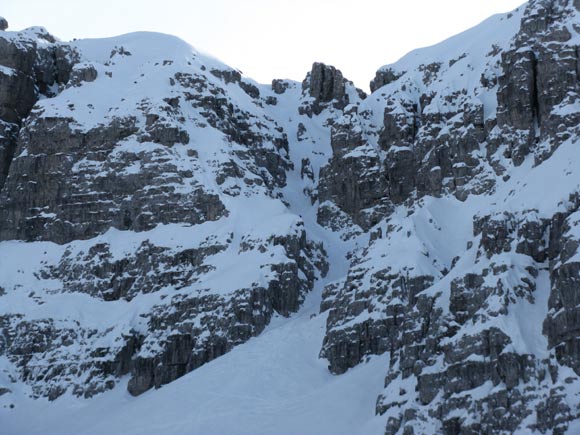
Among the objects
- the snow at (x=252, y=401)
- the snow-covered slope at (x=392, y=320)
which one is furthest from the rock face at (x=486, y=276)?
the snow at (x=252, y=401)

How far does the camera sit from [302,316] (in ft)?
609

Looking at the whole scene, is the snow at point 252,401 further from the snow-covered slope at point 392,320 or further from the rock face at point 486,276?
the rock face at point 486,276

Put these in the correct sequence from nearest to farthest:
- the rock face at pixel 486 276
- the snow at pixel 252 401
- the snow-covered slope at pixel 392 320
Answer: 1. the rock face at pixel 486 276
2. the snow-covered slope at pixel 392 320
3. the snow at pixel 252 401

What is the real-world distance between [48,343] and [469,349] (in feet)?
293

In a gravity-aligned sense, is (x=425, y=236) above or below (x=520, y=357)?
above

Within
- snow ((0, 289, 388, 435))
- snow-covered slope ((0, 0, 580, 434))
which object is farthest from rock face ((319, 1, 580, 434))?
snow ((0, 289, 388, 435))

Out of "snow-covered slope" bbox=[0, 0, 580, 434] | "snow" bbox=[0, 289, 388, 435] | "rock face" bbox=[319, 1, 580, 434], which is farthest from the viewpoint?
"snow" bbox=[0, 289, 388, 435]

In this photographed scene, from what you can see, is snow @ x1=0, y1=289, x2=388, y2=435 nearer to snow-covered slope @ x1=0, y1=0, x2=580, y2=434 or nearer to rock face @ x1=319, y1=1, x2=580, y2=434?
snow-covered slope @ x1=0, y1=0, x2=580, y2=434

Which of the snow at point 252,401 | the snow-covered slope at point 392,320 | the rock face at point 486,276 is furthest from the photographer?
the snow at point 252,401

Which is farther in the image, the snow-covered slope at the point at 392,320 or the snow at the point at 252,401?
the snow at the point at 252,401

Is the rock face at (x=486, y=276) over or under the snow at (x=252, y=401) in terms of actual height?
over

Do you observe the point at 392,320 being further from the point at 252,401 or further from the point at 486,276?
the point at 486,276

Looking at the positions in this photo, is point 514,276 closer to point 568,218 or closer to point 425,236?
point 568,218

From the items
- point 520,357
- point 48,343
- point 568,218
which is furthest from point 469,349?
point 48,343
